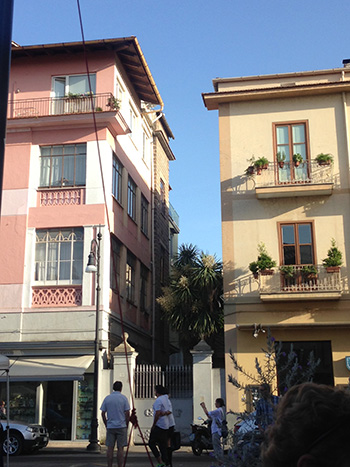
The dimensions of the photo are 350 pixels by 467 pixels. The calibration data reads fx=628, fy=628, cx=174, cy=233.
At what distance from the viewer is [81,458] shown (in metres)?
16.5

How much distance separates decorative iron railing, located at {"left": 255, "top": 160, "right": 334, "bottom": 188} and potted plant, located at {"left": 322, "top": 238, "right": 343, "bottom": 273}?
245 cm

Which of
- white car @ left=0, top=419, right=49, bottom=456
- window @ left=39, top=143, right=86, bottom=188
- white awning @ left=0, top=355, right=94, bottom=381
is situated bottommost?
white car @ left=0, top=419, right=49, bottom=456

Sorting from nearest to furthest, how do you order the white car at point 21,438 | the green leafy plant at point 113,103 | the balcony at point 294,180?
the white car at point 21,438, the balcony at point 294,180, the green leafy plant at point 113,103

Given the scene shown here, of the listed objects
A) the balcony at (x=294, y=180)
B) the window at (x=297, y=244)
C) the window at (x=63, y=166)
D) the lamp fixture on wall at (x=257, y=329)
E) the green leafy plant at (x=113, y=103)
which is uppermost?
the green leafy plant at (x=113, y=103)

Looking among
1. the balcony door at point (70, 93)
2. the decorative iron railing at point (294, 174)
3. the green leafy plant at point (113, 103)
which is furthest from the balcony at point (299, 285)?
the balcony door at point (70, 93)

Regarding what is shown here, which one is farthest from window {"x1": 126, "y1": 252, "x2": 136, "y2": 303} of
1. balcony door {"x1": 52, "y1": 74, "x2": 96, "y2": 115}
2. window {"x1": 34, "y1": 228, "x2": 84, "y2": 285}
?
balcony door {"x1": 52, "y1": 74, "x2": 96, "y2": 115}

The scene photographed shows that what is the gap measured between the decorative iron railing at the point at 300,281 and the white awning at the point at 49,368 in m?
6.37

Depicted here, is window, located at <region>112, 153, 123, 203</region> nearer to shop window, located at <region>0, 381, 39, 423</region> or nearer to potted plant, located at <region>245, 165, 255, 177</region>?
potted plant, located at <region>245, 165, 255, 177</region>

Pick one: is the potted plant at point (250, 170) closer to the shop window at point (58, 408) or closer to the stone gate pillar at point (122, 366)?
the stone gate pillar at point (122, 366)

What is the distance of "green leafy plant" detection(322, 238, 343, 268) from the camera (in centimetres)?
1992

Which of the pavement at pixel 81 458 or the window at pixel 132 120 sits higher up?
the window at pixel 132 120

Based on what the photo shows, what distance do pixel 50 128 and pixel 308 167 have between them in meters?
9.75

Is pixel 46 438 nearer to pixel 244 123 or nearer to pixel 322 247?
pixel 322 247

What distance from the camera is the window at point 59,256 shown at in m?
22.5
